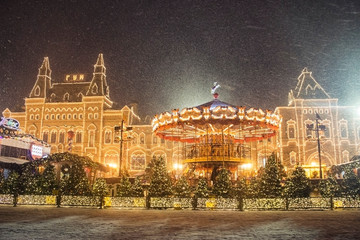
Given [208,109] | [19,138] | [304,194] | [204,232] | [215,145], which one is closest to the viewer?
[204,232]

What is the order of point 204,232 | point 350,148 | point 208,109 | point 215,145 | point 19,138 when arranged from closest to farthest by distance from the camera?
point 204,232, point 208,109, point 215,145, point 19,138, point 350,148

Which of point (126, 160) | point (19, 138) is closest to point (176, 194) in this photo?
point (19, 138)

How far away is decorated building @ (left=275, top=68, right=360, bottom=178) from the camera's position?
42.3 meters

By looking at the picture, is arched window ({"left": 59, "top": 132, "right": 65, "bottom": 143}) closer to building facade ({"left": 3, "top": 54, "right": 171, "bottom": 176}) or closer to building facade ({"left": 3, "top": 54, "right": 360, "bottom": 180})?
building facade ({"left": 3, "top": 54, "right": 360, "bottom": 180})

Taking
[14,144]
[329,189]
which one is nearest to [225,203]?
[329,189]

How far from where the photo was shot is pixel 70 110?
48.1 m

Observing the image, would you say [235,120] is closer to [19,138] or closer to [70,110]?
[19,138]

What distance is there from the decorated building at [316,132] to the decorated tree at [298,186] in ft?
88.4

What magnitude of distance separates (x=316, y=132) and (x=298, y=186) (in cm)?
2880

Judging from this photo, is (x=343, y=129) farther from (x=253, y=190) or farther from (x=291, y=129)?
(x=253, y=190)

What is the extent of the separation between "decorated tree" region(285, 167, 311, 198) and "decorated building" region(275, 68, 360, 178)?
88.4 ft

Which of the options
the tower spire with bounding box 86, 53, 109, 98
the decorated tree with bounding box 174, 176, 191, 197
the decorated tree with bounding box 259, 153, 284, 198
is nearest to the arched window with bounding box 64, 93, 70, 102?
the tower spire with bounding box 86, 53, 109, 98

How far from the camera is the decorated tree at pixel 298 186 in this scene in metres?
15.9

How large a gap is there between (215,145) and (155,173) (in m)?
6.63
